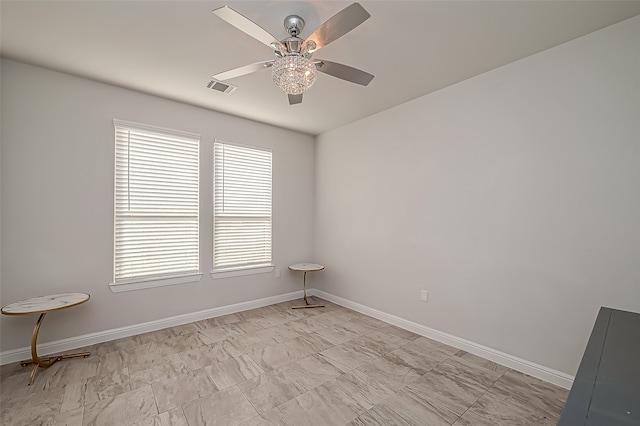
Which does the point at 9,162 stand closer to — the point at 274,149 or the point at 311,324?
the point at 274,149

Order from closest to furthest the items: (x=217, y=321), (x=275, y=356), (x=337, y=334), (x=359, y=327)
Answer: (x=275, y=356), (x=337, y=334), (x=359, y=327), (x=217, y=321)

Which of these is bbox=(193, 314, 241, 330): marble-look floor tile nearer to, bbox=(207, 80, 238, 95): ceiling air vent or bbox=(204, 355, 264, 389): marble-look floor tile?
bbox=(204, 355, 264, 389): marble-look floor tile

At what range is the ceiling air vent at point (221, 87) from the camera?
2982 millimetres

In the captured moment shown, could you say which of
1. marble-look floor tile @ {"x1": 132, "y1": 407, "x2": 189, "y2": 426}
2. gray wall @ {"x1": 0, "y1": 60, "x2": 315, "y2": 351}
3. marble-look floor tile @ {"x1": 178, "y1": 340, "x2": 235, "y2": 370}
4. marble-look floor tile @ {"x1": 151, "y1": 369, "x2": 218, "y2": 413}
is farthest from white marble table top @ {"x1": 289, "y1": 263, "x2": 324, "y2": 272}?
marble-look floor tile @ {"x1": 132, "y1": 407, "x2": 189, "y2": 426}

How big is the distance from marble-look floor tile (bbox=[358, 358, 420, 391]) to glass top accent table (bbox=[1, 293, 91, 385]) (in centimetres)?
268

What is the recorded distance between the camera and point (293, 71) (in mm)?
1869

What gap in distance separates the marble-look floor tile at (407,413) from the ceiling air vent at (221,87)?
325 centimetres

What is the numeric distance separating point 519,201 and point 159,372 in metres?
3.57

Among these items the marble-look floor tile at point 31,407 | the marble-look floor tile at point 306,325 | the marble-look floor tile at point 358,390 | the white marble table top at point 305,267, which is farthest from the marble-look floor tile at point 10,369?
the white marble table top at point 305,267

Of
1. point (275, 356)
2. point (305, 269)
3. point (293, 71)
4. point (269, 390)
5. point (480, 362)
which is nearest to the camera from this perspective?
point (293, 71)

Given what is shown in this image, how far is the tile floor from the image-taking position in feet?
6.46

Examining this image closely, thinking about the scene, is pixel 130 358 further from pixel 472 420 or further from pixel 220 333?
pixel 472 420

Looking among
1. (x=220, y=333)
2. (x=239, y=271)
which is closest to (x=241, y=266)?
(x=239, y=271)

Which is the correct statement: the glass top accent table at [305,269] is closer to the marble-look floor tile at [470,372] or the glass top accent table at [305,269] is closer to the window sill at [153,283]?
the window sill at [153,283]
